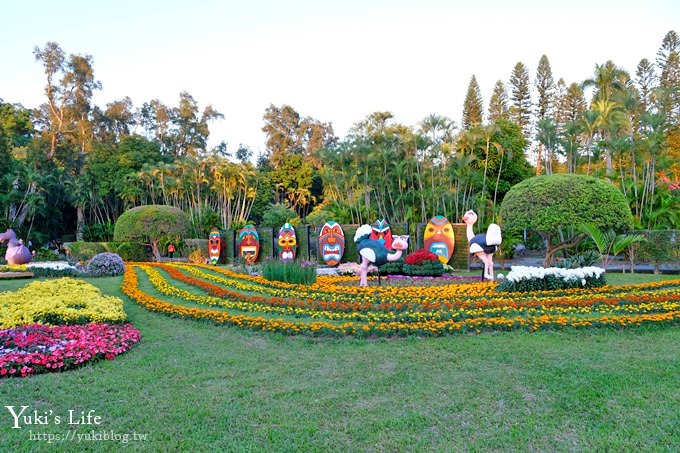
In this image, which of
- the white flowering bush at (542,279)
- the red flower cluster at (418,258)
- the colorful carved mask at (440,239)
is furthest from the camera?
the colorful carved mask at (440,239)

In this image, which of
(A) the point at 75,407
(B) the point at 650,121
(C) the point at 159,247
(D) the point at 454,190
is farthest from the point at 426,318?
(C) the point at 159,247

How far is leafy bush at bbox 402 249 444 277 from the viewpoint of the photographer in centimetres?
1226

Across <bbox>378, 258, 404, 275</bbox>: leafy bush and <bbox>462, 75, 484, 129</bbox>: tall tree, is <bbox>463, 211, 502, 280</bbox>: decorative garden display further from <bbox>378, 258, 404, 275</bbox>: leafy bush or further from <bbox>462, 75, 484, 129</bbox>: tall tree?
<bbox>462, 75, 484, 129</bbox>: tall tree

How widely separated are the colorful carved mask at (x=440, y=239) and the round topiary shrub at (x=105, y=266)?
31.3 ft

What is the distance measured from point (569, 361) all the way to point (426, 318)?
2216 mm

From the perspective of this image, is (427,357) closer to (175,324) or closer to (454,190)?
(175,324)

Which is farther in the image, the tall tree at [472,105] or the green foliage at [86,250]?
the tall tree at [472,105]

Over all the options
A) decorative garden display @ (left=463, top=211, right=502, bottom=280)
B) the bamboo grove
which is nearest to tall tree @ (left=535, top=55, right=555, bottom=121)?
the bamboo grove

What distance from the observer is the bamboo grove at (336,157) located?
760 inches

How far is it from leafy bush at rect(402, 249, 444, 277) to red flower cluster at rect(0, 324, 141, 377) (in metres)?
7.67

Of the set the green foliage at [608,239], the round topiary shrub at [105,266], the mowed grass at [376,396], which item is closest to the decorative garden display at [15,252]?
the round topiary shrub at [105,266]

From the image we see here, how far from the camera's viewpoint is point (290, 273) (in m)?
10.6

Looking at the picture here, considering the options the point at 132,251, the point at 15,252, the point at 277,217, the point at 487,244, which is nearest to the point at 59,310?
the point at 487,244

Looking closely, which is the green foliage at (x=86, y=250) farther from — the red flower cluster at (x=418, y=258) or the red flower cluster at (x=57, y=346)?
the red flower cluster at (x=57, y=346)
